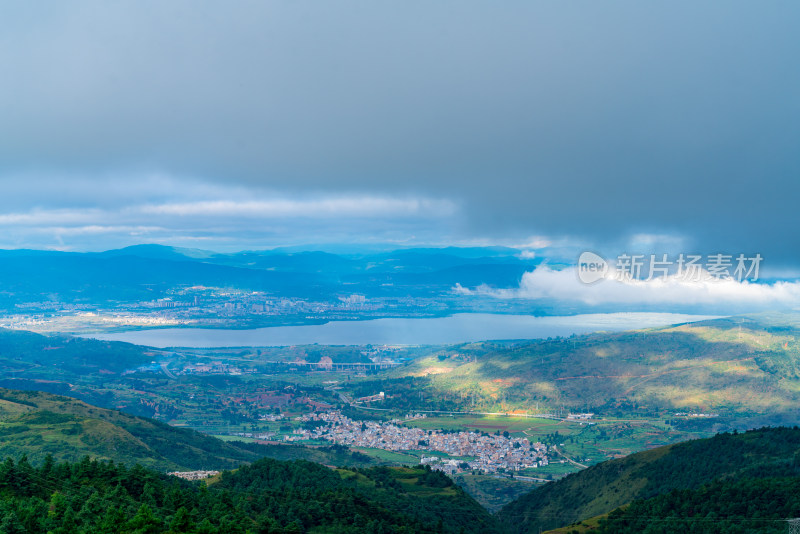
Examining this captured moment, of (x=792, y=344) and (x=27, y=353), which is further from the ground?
(x=792, y=344)

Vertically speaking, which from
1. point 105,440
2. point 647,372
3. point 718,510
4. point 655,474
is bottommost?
point 105,440

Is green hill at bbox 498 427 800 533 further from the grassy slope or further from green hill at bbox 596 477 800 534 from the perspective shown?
the grassy slope

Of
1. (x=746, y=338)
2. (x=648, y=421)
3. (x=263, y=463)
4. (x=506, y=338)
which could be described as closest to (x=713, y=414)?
(x=648, y=421)

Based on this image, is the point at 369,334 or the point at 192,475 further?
the point at 369,334

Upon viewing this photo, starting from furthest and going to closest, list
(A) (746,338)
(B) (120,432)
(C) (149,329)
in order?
(C) (149,329) → (A) (746,338) → (B) (120,432)

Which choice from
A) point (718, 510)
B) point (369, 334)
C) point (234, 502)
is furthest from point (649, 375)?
point (369, 334)

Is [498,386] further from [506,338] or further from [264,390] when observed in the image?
[506,338]

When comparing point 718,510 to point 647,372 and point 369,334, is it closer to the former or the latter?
point 647,372
